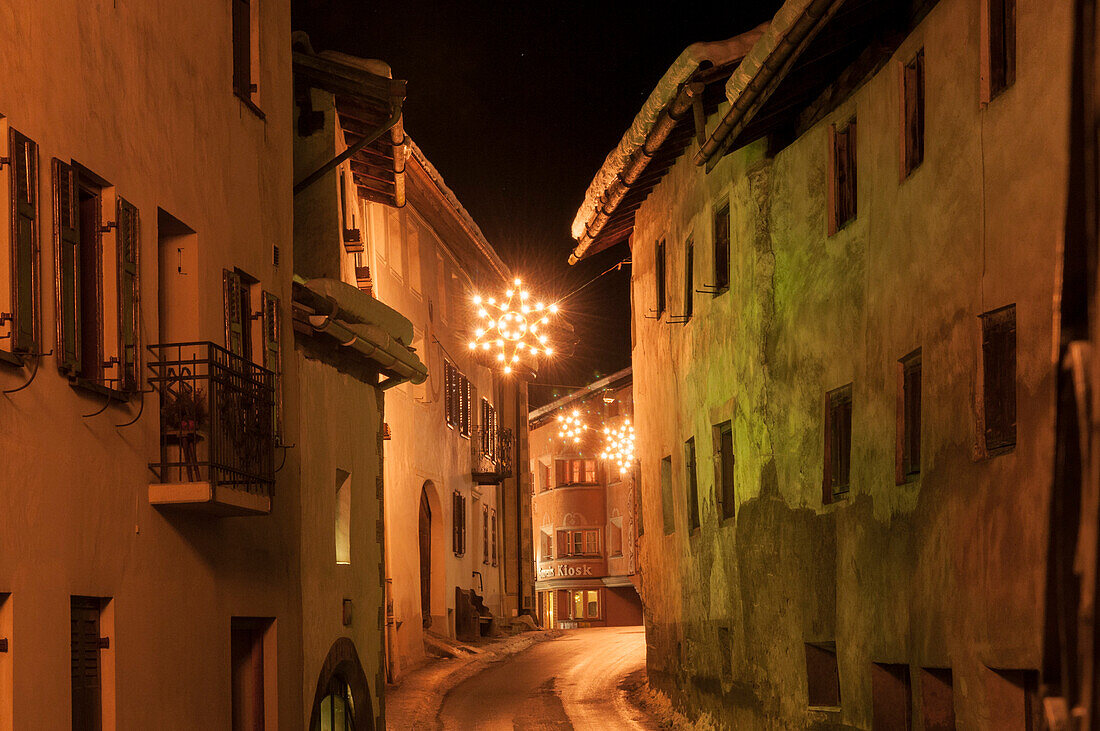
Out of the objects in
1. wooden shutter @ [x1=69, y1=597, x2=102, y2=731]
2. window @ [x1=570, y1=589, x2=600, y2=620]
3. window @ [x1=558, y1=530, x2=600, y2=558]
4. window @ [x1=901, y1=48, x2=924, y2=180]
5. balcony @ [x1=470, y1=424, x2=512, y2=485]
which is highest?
window @ [x1=901, y1=48, x2=924, y2=180]

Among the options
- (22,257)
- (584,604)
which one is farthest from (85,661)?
(584,604)

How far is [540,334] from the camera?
20141 mm

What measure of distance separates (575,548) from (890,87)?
49.1m

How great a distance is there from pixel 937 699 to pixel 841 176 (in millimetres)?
5820

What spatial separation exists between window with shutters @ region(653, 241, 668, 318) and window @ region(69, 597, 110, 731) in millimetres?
14898

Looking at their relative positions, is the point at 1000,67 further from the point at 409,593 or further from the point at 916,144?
the point at 409,593

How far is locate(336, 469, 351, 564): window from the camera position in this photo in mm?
16984

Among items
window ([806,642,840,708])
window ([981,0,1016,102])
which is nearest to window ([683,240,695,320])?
window ([806,642,840,708])

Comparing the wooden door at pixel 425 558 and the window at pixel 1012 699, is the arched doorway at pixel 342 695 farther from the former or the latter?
the wooden door at pixel 425 558

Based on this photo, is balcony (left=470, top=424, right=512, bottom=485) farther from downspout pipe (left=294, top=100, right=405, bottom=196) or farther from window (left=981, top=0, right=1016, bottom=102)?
window (left=981, top=0, right=1016, bottom=102)

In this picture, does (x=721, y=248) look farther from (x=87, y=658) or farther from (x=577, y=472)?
(x=577, y=472)

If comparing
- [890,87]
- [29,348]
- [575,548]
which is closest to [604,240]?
[890,87]

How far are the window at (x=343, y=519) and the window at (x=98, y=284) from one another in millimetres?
6854

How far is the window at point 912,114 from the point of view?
1290 centimetres
